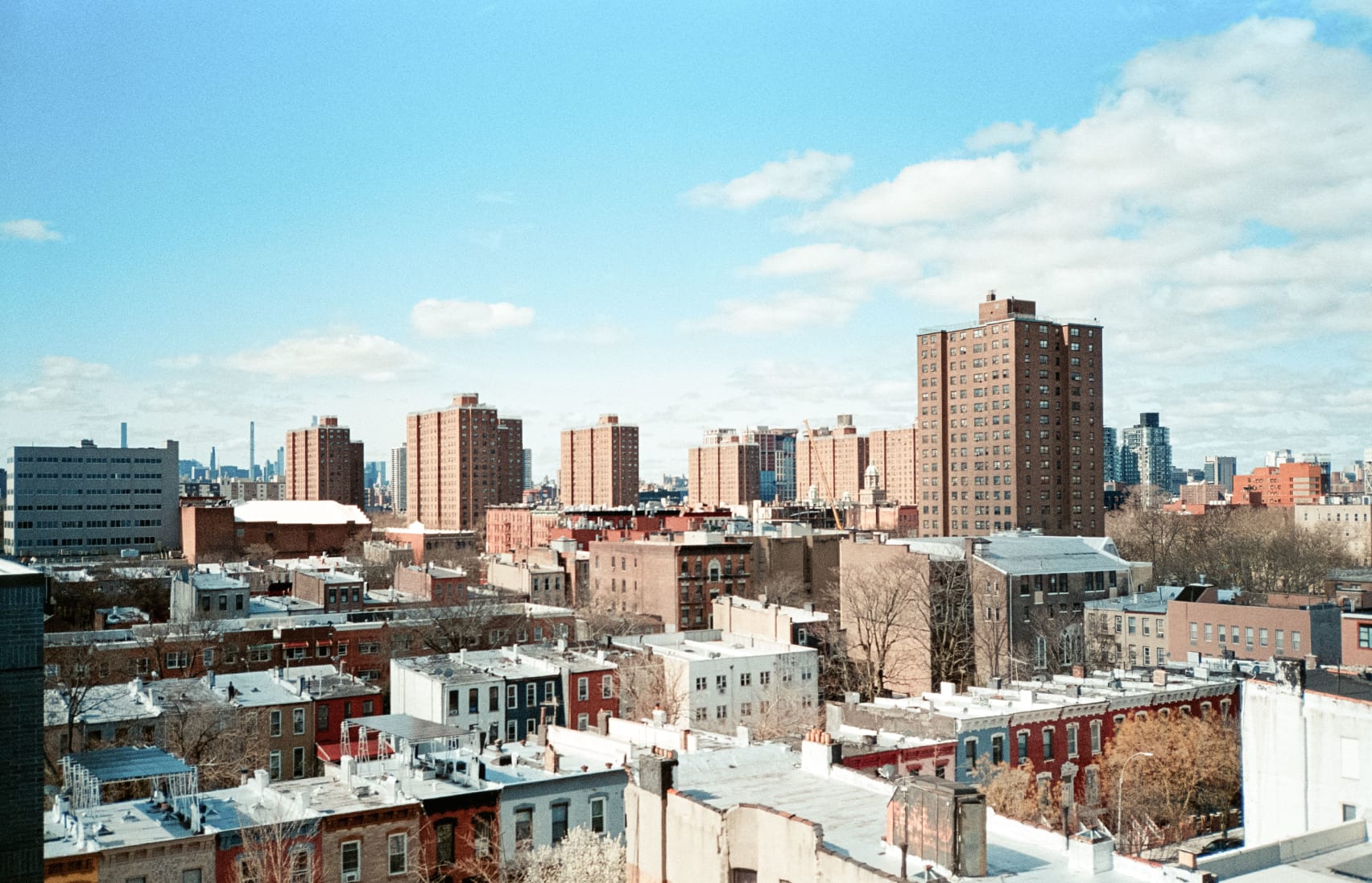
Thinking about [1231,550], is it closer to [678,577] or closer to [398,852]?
[678,577]

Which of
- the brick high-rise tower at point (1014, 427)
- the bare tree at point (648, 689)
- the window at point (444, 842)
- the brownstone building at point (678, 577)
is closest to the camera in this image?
the window at point (444, 842)

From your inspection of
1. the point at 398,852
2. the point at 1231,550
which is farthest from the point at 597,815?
the point at 1231,550

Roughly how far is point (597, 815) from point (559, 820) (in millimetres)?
1499

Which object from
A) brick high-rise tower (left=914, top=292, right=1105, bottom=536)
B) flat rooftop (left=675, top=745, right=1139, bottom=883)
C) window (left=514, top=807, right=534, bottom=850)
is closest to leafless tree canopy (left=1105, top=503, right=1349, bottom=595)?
brick high-rise tower (left=914, top=292, right=1105, bottom=536)

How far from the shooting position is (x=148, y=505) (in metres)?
172

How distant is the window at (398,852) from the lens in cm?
3353

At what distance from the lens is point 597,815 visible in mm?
38250

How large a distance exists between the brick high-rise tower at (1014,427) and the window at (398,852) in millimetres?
104675

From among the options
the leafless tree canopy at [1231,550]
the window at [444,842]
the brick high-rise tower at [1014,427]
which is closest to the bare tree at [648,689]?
the window at [444,842]

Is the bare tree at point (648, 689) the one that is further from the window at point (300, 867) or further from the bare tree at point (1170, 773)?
the window at point (300, 867)

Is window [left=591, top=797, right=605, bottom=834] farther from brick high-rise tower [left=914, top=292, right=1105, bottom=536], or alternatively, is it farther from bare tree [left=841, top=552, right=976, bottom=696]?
brick high-rise tower [left=914, top=292, right=1105, bottom=536]

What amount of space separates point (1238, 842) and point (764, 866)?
2940 cm

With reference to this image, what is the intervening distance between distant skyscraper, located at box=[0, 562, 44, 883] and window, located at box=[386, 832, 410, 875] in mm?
13522

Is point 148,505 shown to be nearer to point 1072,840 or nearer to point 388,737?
point 388,737
